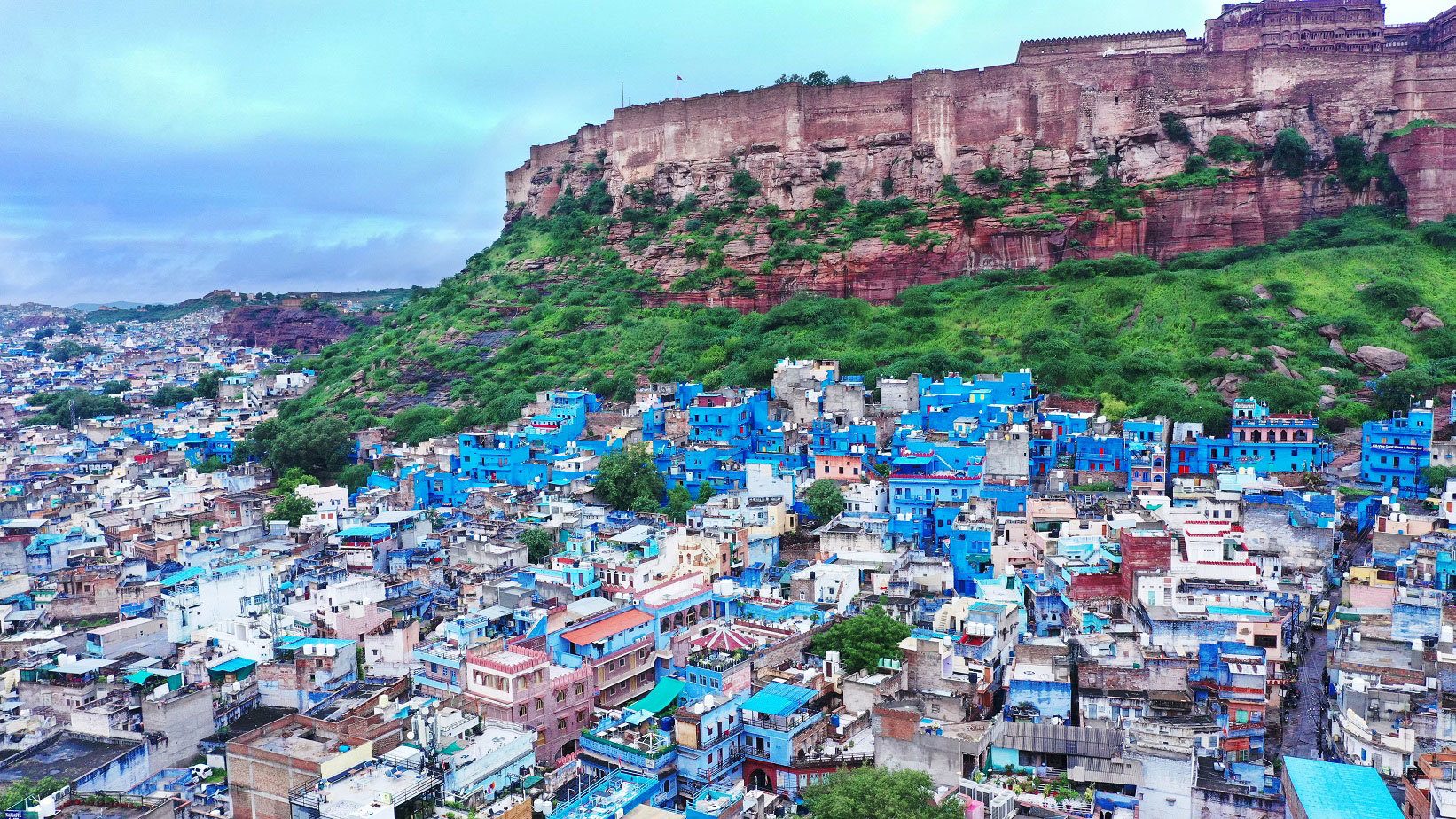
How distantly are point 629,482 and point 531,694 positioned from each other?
43.1 feet

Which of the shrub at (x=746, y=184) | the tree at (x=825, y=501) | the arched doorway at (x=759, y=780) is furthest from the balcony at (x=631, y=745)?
the shrub at (x=746, y=184)

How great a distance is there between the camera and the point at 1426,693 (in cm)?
1567

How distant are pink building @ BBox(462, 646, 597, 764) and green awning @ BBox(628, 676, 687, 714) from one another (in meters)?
0.94

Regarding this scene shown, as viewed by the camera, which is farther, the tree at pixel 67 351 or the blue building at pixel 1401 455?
the tree at pixel 67 351

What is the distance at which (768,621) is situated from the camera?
20219 millimetres

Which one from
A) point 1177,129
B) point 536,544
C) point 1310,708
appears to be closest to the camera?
point 1310,708

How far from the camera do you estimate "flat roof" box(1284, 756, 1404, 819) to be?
12414 millimetres

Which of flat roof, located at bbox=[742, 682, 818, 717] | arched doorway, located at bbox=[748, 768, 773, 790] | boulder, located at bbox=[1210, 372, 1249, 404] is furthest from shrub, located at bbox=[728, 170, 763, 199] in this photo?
arched doorway, located at bbox=[748, 768, 773, 790]

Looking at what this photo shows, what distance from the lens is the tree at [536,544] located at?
974 inches

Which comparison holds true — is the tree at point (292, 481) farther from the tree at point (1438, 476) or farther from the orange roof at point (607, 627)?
the tree at point (1438, 476)

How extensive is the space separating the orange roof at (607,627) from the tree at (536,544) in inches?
220

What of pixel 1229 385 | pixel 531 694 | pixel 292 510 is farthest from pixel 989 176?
pixel 531 694

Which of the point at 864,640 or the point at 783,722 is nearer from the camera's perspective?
the point at 783,722

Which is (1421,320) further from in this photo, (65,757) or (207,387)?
(207,387)
